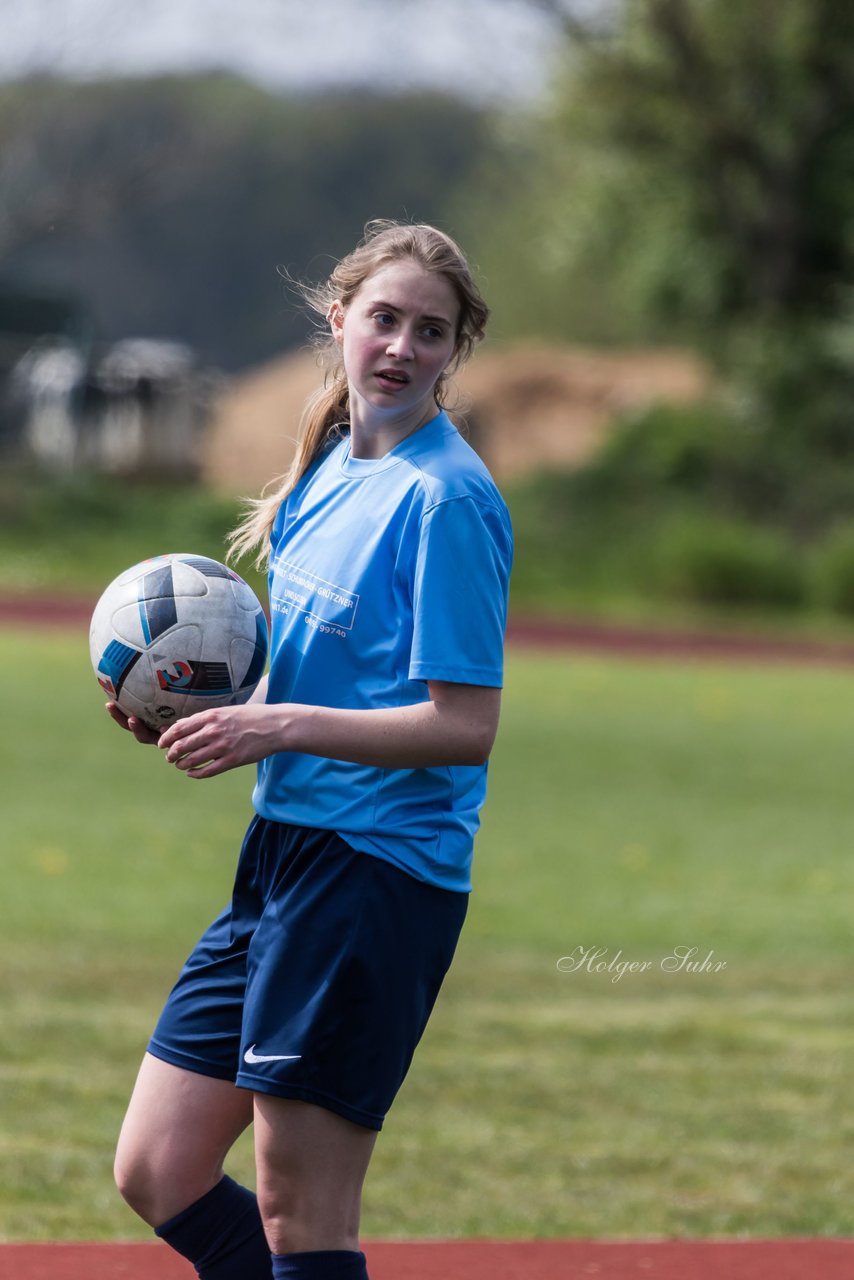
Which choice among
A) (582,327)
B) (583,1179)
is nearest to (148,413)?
(582,327)

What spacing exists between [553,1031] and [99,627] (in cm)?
416

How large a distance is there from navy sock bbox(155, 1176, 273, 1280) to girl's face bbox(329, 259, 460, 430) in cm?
140

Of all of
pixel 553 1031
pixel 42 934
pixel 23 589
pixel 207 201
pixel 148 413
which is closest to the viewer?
pixel 553 1031

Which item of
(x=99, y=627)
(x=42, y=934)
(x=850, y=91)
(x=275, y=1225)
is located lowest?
(x=42, y=934)

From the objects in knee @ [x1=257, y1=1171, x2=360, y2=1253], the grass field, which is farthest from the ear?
the grass field

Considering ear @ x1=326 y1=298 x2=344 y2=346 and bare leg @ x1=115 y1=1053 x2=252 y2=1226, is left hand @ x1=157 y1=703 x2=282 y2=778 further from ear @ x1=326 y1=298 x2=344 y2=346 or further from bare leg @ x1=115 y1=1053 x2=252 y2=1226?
ear @ x1=326 y1=298 x2=344 y2=346

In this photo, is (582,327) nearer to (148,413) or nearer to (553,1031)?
(148,413)

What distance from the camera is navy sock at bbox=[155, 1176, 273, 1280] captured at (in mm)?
3289

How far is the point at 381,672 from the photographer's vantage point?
120 inches

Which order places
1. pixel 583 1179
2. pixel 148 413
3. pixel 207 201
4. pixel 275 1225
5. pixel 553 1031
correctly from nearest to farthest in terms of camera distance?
1. pixel 275 1225
2. pixel 583 1179
3. pixel 553 1031
4. pixel 148 413
5. pixel 207 201

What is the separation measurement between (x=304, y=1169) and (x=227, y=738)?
0.69 m

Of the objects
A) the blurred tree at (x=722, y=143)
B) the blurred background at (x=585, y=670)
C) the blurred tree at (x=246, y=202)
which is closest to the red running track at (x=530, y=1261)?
the blurred background at (x=585, y=670)

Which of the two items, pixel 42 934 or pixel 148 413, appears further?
pixel 148 413

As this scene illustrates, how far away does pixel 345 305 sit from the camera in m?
3.25
